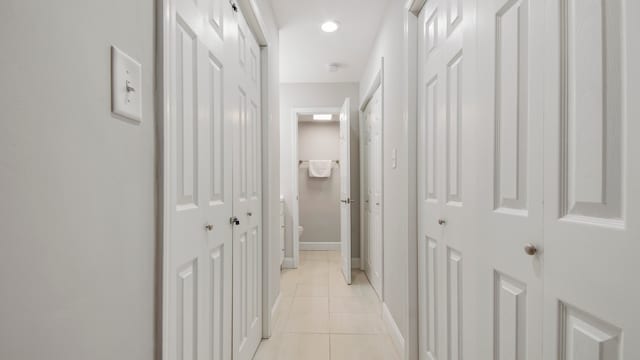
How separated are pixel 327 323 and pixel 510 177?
1.94m

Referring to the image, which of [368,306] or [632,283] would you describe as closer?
[632,283]

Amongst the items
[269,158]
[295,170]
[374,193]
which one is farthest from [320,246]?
[269,158]

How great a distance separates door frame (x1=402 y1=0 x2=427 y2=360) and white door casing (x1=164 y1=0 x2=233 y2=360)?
95 cm

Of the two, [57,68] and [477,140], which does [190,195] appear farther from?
[477,140]

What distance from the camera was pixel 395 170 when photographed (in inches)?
86.4

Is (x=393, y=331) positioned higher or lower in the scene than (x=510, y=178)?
lower

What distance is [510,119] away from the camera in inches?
36.2

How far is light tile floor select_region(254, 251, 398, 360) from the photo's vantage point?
79.9 inches

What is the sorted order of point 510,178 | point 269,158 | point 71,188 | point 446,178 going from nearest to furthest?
1. point 71,188
2. point 510,178
3. point 446,178
4. point 269,158

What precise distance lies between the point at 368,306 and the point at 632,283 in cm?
248

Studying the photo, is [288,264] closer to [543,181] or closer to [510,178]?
[510,178]

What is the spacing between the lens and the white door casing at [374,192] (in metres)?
3.01

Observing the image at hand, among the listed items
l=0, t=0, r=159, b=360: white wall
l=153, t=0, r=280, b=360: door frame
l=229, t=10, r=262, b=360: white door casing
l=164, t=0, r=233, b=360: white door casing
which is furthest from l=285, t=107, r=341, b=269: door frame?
l=0, t=0, r=159, b=360: white wall

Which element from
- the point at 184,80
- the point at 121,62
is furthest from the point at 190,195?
the point at 121,62
